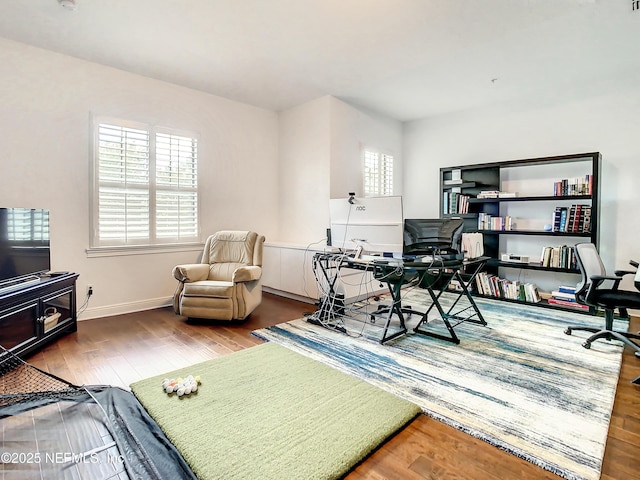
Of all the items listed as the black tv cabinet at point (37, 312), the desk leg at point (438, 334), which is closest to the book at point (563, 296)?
the desk leg at point (438, 334)

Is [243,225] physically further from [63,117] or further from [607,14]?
[607,14]

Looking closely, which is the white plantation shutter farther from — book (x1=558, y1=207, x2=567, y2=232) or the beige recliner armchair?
book (x1=558, y1=207, x2=567, y2=232)

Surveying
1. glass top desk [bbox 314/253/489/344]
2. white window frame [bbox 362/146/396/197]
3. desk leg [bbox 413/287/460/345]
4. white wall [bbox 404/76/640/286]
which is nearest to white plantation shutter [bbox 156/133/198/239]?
glass top desk [bbox 314/253/489/344]

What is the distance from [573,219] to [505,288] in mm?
1169

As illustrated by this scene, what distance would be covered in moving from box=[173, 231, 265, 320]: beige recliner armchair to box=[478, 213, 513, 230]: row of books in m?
3.14

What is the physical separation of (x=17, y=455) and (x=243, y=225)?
3.76 meters

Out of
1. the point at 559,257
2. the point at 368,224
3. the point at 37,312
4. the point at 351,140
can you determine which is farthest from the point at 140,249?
the point at 559,257

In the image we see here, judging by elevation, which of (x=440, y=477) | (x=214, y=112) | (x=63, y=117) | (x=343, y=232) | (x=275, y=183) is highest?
(x=214, y=112)

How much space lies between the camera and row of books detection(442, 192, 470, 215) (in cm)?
501

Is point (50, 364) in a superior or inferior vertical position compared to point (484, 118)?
inferior

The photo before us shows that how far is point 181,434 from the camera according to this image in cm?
175

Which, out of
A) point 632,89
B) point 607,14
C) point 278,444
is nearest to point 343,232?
point 278,444

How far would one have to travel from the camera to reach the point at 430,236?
10.4 ft

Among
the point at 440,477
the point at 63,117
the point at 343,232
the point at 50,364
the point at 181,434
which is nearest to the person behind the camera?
the point at 440,477
